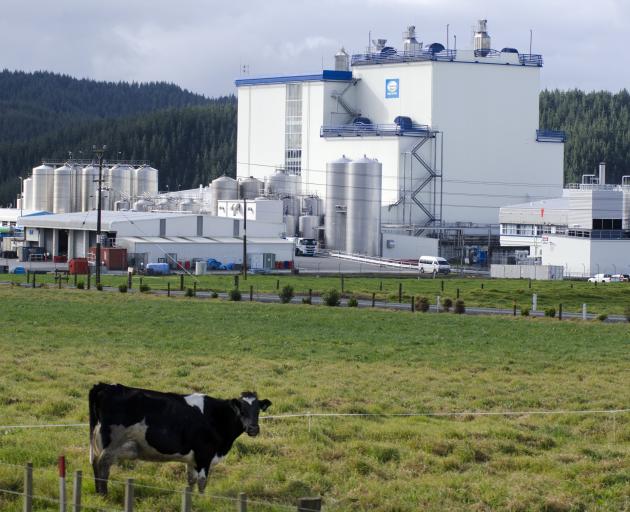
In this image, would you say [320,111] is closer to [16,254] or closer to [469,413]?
[16,254]

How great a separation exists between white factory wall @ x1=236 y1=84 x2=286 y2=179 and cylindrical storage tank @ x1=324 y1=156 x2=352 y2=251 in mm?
13333

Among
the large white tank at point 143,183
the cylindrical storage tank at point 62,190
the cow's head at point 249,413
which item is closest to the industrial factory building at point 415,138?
the large white tank at point 143,183

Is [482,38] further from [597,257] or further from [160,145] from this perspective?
[160,145]

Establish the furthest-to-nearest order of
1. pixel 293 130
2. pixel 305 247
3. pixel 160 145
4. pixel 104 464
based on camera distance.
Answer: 1. pixel 160 145
2. pixel 293 130
3. pixel 305 247
4. pixel 104 464

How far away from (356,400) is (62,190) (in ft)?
321

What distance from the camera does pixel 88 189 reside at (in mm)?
114750

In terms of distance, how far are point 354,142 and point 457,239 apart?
11.9 metres

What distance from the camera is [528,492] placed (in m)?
15.1

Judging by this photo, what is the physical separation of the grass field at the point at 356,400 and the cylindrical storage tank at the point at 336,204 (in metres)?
60.5

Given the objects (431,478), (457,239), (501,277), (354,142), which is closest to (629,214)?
(501,277)

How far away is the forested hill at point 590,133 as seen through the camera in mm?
171250

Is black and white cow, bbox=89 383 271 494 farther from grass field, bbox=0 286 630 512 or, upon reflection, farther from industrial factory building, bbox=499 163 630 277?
industrial factory building, bbox=499 163 630 277

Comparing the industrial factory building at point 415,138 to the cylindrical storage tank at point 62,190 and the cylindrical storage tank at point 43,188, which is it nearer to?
the cylindrical storage tank at point 62,190

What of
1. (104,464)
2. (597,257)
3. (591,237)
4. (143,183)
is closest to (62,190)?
(143,183)
